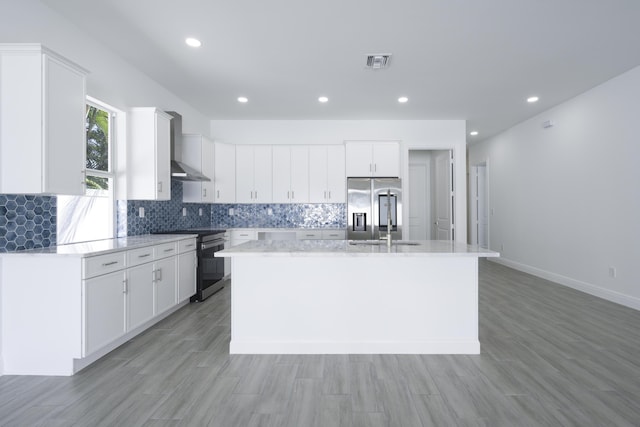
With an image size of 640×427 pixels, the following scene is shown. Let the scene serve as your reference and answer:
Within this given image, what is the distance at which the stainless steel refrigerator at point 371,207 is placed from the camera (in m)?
5.46

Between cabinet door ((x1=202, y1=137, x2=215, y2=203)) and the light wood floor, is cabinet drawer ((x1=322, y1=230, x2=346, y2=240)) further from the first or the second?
the light wood floor

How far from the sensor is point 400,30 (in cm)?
302

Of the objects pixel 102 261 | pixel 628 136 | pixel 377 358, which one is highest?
pixel 628 136

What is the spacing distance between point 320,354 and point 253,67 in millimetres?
3202

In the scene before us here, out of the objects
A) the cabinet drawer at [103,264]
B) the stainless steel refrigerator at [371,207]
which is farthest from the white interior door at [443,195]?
the cabinet drawer at [103,264]

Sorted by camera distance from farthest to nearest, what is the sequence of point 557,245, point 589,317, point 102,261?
1. point 557,245
2. point 589,317
3. point 102,261

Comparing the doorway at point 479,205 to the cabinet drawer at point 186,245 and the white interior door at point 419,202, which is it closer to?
the white interior door at point 419,202

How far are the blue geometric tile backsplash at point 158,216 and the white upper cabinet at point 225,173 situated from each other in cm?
44

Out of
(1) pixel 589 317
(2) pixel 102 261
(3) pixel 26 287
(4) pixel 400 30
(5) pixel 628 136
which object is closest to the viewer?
(3) pixel 26 287

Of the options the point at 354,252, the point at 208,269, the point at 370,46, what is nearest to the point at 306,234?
the point at 208,269

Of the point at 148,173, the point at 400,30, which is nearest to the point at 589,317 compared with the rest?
the point at 400,30

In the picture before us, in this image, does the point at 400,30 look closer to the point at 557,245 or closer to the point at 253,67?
the point at 253,67

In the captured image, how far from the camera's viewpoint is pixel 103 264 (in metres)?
2.59

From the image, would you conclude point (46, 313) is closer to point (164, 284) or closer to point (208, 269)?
point (164, 284)
